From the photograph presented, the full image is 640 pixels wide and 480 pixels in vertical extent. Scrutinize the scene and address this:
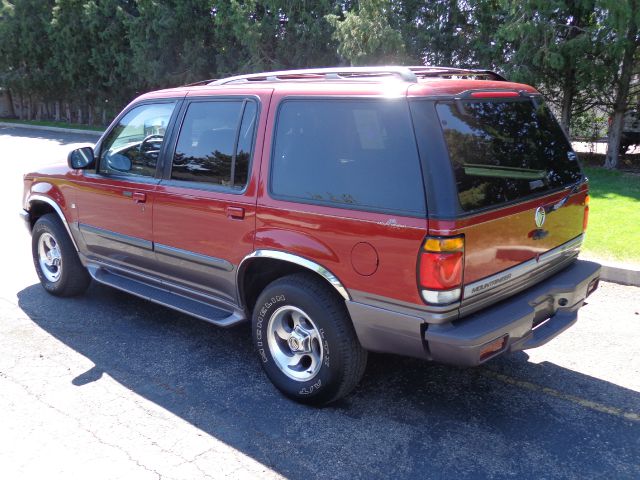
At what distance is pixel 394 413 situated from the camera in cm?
369

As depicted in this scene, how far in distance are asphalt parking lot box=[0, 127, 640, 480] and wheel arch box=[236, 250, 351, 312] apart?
2.04ft

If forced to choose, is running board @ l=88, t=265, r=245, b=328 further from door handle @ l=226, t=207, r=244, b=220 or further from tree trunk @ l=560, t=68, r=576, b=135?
tree trunk @ l=560, t=68, r=576, b=135

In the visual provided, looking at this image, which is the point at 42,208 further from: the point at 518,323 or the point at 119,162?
the point at 518,323

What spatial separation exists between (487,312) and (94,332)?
3.25 meters

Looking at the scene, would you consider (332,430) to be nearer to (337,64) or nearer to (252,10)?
(337,64)

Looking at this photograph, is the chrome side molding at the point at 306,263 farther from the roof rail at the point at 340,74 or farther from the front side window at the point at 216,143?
the roof rail at the point at 340,74

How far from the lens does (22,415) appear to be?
12.0 ft

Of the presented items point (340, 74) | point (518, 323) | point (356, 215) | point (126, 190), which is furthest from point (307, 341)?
point (126, 190)

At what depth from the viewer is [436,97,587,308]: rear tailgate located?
320 centimetres

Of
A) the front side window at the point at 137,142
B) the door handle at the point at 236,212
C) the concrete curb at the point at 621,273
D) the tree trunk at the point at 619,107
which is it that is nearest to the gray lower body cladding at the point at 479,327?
the door handle at the point at 236,212

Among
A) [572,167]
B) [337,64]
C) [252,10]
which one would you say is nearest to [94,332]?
[572,167]

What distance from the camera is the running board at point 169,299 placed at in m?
4.15

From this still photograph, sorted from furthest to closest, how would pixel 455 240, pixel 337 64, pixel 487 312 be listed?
pixel 337 64 → pixel 487 312 → pixel 455 240

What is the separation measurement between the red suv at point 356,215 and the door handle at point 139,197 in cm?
2
